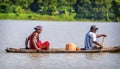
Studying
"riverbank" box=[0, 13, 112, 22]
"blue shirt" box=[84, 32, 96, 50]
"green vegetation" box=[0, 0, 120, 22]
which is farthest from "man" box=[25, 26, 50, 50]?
"riverbank" box=[0, 13, 112, 22]

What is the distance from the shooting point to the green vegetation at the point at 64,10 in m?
34.0

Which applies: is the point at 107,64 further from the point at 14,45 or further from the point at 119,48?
the point at 14,45

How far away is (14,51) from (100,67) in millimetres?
2465

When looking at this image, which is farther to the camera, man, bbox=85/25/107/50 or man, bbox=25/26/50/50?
man, bbox=85/25/107/50

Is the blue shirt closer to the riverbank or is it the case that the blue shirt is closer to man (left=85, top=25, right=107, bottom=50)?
man (left=85, top=25, right=107, bottom=50)

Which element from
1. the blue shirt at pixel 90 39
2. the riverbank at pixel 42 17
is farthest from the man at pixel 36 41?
the riverbank at pixel 42 17

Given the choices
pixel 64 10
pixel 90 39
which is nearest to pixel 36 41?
pixel 90 39

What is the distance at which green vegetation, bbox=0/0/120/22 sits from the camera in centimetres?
3403

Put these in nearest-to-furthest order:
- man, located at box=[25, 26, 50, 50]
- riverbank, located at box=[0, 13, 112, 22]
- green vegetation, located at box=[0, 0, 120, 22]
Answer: man, located at box=[25, 26, 50, 50], green vegetation, located at box=[0, 0, 120, 22], riverbank, located at box=[0, 13, 112, 22]

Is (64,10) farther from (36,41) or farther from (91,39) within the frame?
(36,41)

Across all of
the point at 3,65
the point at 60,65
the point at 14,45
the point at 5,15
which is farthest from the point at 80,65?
the point at 5,15

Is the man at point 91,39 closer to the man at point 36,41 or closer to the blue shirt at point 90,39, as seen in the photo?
the blue shirt at point 90,39

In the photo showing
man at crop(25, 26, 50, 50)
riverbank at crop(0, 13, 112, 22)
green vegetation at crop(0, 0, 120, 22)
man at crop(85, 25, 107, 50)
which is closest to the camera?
man at crop(25, 26, 50, 50)

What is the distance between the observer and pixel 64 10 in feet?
121
